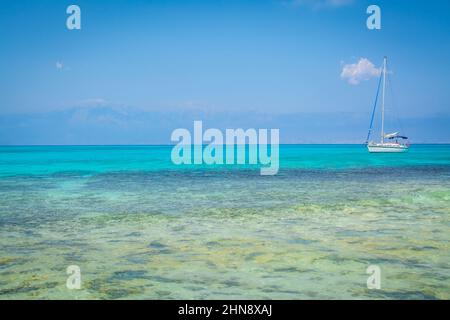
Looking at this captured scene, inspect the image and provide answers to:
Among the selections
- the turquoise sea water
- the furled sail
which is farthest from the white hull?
the turquoise sea water

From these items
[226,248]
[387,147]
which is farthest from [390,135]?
[226,248]

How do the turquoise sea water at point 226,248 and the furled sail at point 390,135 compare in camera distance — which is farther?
the furled sail at point 390,135

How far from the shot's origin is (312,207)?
15398mm

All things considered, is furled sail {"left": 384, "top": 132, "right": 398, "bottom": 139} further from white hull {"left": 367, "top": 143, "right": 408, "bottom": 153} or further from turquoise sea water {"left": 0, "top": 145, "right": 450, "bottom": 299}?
turquoise sea water {"left": 0, "top": 145, "right": 450, "bottom": 299}

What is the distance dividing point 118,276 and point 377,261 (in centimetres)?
478

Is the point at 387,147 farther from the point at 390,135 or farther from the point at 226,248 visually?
the point at 226,248

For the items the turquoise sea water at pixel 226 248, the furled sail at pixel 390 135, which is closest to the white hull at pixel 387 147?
the furled sail at pixel 390 135

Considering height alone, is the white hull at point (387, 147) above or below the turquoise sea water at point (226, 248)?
→ above

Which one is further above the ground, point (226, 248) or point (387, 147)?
point (387, 147)

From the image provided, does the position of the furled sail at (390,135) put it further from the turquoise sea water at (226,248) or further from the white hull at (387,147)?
the turquoise sea water at (226,248)

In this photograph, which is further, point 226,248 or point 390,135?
point 390,135

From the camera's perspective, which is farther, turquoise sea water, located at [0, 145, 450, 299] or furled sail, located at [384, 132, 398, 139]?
furled sail, located at [384, 132, 398, 139]
